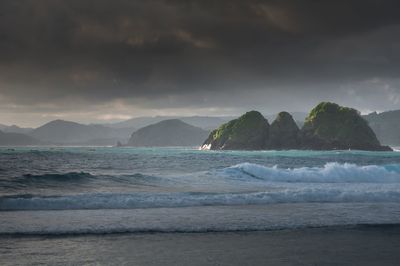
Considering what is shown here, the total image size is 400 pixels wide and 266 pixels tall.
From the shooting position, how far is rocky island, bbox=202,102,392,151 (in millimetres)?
176000

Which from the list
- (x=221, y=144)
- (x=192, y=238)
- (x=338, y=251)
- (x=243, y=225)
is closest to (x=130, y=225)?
(x=192, y=238)

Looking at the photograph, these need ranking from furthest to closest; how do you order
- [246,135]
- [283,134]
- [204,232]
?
1. [246,135]
2. [283,134]
3. [204,232]

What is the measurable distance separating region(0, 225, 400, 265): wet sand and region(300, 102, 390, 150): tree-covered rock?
16474 cm

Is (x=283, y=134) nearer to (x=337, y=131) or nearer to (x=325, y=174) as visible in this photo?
(x=337, y=131)

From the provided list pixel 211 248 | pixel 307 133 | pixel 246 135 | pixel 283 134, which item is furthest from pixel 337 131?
pixel 211 248

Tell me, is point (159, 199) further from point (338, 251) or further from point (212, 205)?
point (338, 251)

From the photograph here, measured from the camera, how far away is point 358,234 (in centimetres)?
1473

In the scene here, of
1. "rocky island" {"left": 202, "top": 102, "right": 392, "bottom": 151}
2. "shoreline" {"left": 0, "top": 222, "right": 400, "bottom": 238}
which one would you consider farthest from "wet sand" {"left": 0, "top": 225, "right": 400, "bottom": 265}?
"rocky island" {"left": 202, "top": 102, "right": 392, "bottom": 151}

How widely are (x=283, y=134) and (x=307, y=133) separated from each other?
12589mm

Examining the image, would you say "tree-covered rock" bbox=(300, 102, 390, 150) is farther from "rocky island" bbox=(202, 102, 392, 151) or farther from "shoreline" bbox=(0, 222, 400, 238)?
"shoreline" bbox=(0, 222, 400, 238)

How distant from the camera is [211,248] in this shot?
40.5 ft

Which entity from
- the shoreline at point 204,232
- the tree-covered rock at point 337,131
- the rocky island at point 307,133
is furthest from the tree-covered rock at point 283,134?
the shoreline at point 204,232

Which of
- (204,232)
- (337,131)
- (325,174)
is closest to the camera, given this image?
(204,232)

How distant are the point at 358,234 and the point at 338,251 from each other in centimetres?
296
